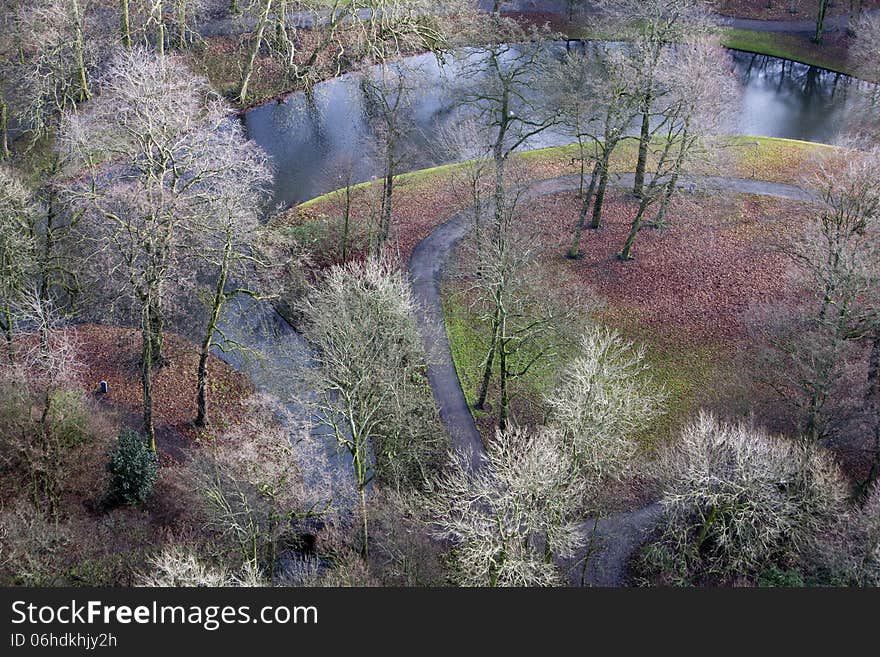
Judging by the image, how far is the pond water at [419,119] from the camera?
5719cm

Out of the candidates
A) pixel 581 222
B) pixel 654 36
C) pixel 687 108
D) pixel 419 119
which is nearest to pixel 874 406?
pixel 687 108

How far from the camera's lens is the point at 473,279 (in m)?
47.7

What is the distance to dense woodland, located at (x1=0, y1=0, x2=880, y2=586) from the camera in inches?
1198

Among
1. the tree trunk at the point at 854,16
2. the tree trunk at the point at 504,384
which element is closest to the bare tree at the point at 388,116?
the tree trunk at the point at 504,384

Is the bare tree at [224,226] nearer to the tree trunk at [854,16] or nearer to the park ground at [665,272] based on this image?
the park ground at [665,272]

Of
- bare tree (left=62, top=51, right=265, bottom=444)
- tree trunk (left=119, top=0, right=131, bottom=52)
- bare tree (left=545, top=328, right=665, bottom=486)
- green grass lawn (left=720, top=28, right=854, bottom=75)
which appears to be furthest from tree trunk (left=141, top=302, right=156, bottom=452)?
green grass lawn (left=720, top=28, right=854, bottom=75)

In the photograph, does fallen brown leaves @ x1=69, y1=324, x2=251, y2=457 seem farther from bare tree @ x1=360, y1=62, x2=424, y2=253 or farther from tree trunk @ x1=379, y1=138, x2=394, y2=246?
tree trunk @ x1=379, y1=138, x2=394, y2=246

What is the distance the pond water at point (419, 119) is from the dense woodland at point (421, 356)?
1608mm

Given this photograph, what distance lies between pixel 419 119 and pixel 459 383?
2538 centimetres

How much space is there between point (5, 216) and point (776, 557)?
3076cm

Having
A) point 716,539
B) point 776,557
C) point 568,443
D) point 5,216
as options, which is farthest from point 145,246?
point 776,557

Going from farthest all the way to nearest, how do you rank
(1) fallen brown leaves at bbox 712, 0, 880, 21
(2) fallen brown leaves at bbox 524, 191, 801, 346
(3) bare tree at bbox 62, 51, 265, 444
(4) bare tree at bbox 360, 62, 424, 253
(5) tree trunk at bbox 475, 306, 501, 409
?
(1) fallen brown leaves at bbox 712, 0, 880, 21 < (4) bare tree at bbox 360, 62, 424, 253 < (2) fallen brown leaves at bbox 524, 191, 801, 346 < (5) tree trunk at bbox 475, 306, 501, 409 < (3) bare tree at bbox 62, 51, 265, 444

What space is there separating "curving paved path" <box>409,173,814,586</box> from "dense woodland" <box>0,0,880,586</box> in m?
0.18

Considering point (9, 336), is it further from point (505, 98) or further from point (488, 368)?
point (505, 98)
